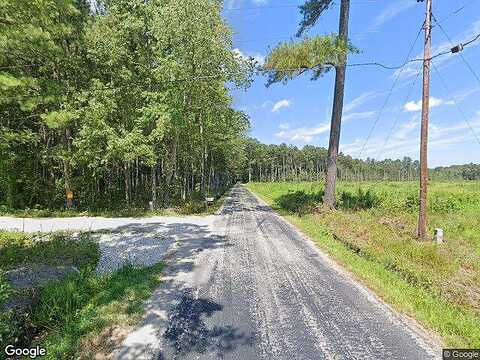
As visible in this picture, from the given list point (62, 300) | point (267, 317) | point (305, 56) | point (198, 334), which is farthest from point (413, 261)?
point (305, 56)

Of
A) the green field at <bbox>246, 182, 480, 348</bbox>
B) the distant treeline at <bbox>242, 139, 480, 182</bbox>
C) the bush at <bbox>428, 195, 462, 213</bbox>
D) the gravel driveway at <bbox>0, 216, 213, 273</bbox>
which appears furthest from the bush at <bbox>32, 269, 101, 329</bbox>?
the distant treeline at <bbox>242, 139, 480, 182</bbox>

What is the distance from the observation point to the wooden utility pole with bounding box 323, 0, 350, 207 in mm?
17312

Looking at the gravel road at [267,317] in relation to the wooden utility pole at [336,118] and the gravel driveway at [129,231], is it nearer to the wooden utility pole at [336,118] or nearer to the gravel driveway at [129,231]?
the gravel driveway at [129,231]

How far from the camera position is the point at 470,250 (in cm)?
1018

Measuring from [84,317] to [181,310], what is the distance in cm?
162

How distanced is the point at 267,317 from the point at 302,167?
140174mm

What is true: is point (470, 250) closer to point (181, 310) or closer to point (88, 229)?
point (181, 310)

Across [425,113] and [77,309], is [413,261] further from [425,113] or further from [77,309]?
[77,309]

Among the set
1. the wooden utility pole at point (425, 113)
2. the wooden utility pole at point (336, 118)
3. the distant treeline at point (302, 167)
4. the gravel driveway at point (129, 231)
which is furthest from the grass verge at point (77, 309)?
the distant treeline at point (302, 167)

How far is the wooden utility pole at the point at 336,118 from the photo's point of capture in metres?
17.3

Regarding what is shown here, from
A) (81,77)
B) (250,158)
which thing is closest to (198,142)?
(81,77)

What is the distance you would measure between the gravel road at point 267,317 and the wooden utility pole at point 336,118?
9391 mm

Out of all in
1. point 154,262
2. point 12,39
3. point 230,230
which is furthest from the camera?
point 230,230

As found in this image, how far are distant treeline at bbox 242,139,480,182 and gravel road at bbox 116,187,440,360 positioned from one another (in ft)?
335
